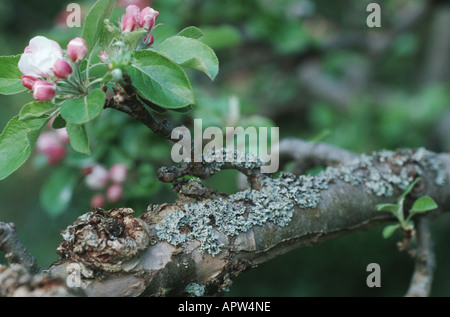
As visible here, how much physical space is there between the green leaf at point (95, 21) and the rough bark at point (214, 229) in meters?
0.27

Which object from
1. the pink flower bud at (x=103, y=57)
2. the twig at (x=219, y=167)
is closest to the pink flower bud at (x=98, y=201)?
the twig at (x=219, y=167)

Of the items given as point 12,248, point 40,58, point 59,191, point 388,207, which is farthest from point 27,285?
point 59,191

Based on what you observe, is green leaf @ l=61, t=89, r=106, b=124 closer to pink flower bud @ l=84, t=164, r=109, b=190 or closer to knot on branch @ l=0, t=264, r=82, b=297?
knot on branch @ l=0, t=264, r=82, b=297

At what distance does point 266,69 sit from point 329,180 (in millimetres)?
2644

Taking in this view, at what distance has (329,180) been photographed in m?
1.06

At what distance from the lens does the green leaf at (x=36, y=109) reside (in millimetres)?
736

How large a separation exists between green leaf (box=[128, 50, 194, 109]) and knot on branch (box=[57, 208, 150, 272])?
0.67ft

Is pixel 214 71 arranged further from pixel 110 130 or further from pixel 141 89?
pixel 110 130

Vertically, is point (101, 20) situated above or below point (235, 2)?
below

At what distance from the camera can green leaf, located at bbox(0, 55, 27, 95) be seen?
0.82m

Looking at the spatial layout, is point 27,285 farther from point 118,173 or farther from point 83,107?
point 118,173

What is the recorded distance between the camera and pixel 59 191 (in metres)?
1.65

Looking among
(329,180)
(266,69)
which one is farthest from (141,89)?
(266,69)

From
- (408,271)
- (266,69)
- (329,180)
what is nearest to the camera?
(329,180)
